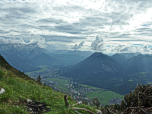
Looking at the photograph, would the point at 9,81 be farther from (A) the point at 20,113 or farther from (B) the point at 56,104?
(A) the point at 20,113

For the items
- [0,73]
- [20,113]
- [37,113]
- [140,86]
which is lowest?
[37,113]

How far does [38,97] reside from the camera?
32.2 ft

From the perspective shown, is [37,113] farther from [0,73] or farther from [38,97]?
[0,73]

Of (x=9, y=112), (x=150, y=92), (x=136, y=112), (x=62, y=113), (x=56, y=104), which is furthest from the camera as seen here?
(x=56, y=104)

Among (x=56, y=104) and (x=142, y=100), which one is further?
(x=56, y=104)

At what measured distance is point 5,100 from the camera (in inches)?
290

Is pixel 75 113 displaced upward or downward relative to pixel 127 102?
downward

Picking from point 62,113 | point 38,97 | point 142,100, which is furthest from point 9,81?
point 142,100

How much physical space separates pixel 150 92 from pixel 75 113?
12.9 feet

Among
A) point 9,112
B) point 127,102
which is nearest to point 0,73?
point 9,112

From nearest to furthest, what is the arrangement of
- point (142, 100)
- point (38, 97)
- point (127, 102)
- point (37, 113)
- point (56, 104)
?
point (142, 100) → point (127, 102) → point (37, 113) → point (56, 104) → point (38, 97)

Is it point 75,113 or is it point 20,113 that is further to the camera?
point 75,113

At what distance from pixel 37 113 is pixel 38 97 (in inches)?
117

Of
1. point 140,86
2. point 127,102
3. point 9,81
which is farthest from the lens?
point 9,81
